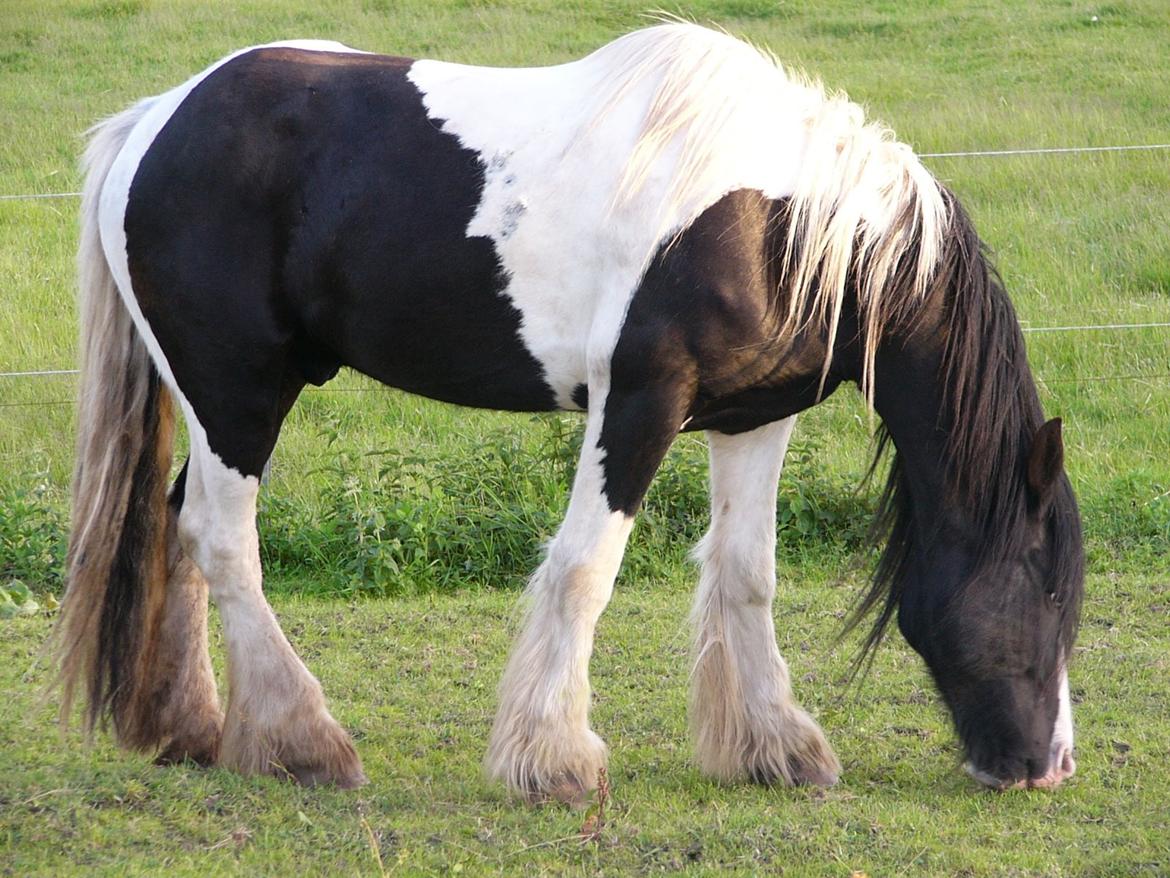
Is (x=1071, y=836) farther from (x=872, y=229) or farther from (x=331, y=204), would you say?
(x=331, y=204)

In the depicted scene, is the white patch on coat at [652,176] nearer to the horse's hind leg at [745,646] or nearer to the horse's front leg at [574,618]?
the horse's front leg at [574,618]

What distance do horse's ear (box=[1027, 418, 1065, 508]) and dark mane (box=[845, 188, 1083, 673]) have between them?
4 centimetres

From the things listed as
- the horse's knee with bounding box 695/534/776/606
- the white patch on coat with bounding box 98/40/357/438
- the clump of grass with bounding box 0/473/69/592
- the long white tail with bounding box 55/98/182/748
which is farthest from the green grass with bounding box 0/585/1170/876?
the white patch on coat with bounding box 98/40/357/438

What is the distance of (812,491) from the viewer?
234 inches

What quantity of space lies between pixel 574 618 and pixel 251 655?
0.95 m

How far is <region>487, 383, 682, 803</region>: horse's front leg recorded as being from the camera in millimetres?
3416

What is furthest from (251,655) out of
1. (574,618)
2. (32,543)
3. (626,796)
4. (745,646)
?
(32,543)

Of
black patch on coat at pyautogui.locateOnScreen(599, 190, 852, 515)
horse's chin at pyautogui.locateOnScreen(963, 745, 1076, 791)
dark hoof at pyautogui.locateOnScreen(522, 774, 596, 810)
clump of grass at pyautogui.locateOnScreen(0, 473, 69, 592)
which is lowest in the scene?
clump of grass at pyautogui.locateOnScreen(0, 473, 69, 592)

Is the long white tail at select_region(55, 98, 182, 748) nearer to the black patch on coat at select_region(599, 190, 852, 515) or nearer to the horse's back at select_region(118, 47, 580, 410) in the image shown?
the horse's back at select_region(118, 47, 580, 410)

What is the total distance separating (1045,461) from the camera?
3393 mm

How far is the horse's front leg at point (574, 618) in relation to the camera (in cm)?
342

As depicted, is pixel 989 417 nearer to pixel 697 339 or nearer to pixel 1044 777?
pixel 697 339

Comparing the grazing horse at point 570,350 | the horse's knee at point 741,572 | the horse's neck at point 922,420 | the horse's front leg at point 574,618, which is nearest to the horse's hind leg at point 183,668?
the grazing horse at point 570,350

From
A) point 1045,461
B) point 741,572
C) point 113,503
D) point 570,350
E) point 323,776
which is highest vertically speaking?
point 570,350
